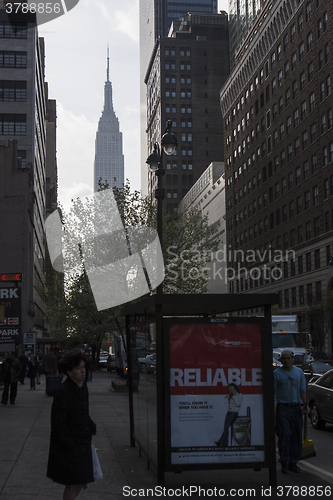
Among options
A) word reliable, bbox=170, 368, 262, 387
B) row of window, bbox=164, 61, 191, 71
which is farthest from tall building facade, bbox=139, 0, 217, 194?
word reliable, bbox=170, 368, 262, 387

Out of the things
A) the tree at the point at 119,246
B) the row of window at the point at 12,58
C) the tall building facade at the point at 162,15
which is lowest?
the tree at the point at 119,246

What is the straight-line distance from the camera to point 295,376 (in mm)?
8797

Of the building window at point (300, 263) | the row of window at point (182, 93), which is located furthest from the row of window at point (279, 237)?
the row of window at point (182, 93)

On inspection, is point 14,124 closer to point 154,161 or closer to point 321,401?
point 154,161

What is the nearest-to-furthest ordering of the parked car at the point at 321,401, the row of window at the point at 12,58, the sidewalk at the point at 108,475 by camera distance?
the sidewalk at the point at 108,475 → the parked car at the point at 321,401 → the row of window at the point at 12,58

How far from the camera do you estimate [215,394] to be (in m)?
7.43

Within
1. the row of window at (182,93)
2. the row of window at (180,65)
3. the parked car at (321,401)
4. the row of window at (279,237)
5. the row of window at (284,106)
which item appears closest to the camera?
the parked car at (321,401)

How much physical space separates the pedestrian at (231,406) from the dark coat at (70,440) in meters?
2.33

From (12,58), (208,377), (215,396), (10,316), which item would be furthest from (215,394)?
(12,58)

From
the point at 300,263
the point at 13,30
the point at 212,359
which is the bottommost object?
the point at 212,359

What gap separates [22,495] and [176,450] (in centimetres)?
189

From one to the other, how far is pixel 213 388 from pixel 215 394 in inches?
3.0

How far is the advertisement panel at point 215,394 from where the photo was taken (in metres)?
7.32

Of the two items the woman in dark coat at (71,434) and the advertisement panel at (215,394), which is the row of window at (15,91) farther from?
the woman in dark coat at (71,434)
